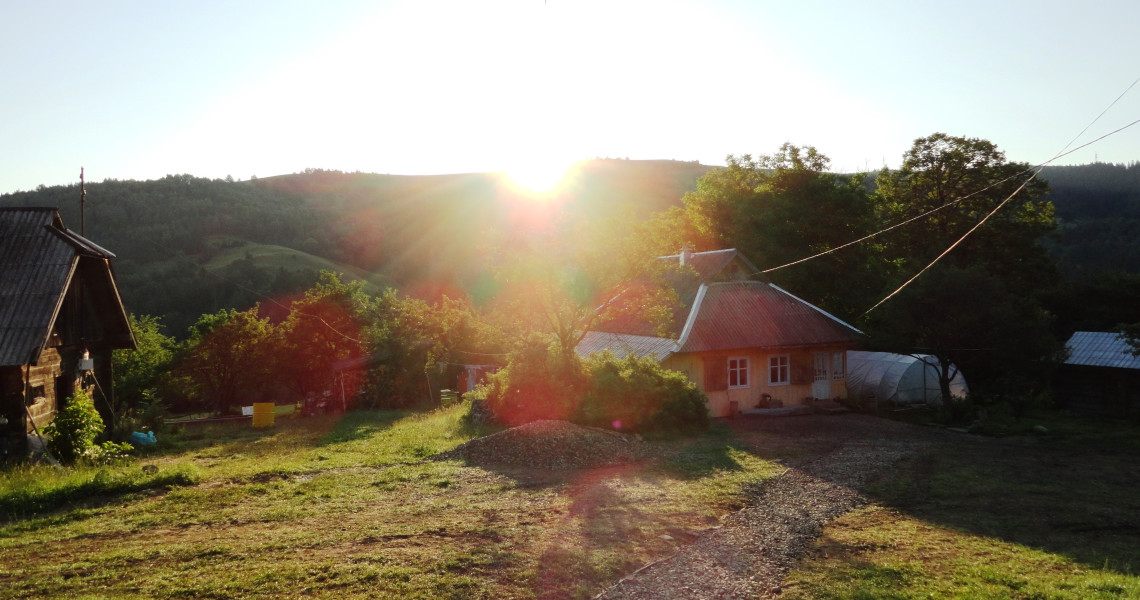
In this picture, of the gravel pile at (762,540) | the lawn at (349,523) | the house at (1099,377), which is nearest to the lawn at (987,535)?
the gravel pile at (762,540)

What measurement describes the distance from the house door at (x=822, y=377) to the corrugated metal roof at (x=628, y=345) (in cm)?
657

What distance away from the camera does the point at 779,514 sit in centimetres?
1202

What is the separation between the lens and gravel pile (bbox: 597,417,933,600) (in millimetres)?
8484

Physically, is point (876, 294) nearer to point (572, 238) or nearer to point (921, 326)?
point (921, 326)

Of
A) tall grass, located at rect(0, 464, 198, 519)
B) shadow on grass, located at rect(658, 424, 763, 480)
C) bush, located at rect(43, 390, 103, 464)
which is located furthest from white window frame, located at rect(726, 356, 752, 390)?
bush, located at rect(43, 390, 103, 464)

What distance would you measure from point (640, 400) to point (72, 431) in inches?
539

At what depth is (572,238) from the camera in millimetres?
23031

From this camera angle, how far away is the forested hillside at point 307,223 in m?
60.2

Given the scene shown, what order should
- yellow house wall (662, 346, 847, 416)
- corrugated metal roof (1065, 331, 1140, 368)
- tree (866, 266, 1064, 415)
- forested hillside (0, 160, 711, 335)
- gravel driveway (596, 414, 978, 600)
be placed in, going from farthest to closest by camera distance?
forested hillside (0, 160, 711, 335) < corrugated metal roof (1065, 331, 1140, 368) < yellow house wall (662, 346, 847, 416) < tree (866, 266, 1064, 415) < gravel driveway (596, 414, 978, 600)

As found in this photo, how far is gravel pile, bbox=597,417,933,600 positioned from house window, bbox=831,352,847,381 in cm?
1151

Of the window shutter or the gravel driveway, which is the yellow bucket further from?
the gravel driveway

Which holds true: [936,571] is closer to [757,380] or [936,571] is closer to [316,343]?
[757,380]

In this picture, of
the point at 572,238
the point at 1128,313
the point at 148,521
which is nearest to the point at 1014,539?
the point at 148,521

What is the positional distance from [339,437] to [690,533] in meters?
13.0
